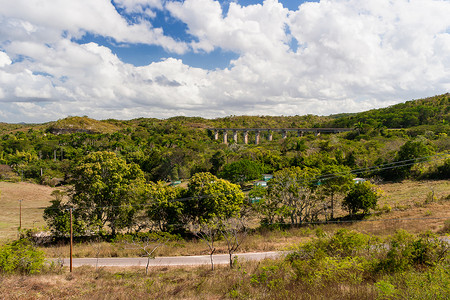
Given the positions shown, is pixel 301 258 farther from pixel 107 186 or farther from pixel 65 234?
pixel 65 234

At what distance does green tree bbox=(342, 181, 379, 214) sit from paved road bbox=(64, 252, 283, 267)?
560 inches

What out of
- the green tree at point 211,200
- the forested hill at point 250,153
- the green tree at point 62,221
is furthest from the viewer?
the forested hill at point 250,153

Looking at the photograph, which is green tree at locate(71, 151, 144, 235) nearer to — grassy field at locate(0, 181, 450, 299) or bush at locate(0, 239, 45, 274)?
grassy field at locate(0, 181, 450, 299)

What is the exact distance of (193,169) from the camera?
65.6 m

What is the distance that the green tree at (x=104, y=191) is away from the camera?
25.0m

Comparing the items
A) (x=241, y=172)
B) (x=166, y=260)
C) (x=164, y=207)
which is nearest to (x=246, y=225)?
(x=164, y=207)

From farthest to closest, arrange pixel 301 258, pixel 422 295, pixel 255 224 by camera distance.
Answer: pixel 255 224
pixel 301 258
pixel 422 295

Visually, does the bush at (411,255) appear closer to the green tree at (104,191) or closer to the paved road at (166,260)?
the paved road at (166,260)

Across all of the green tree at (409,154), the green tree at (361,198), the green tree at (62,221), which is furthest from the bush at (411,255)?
the green tree at (409,154)

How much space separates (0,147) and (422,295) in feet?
385

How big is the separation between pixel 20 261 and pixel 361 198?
29.0m

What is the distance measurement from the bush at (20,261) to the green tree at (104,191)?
33.0 ft

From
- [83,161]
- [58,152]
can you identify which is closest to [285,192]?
[83,161]

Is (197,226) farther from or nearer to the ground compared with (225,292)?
nearer to the ground
